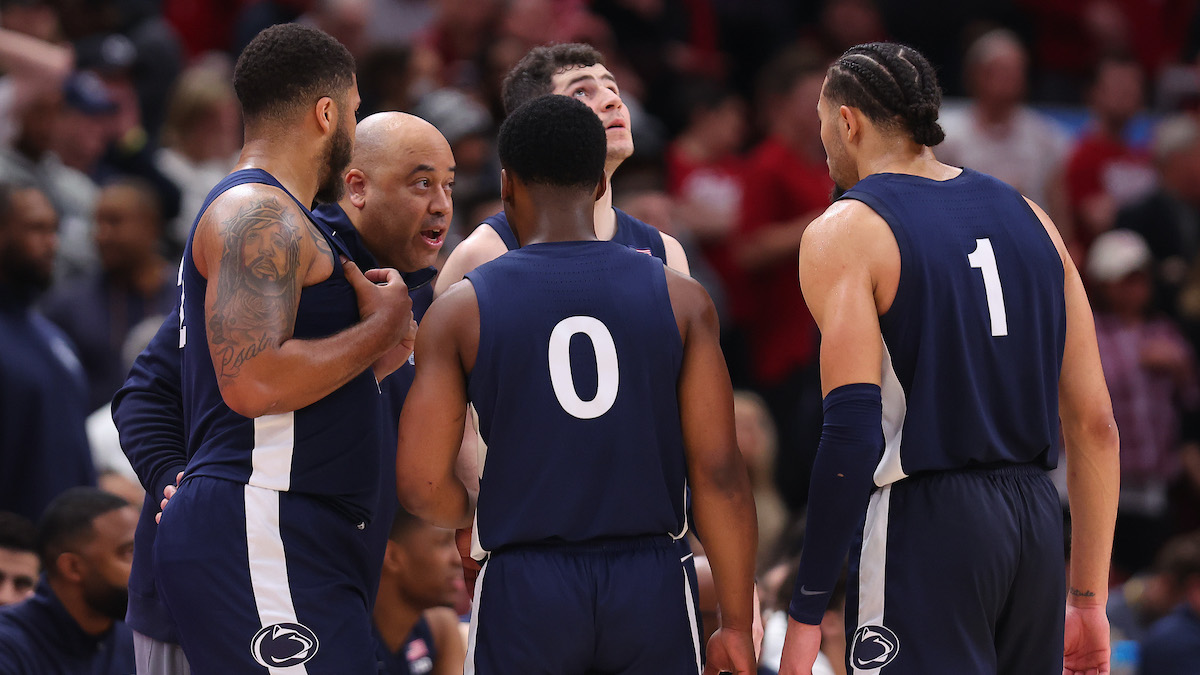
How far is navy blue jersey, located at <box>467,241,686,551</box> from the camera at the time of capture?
12.5ft

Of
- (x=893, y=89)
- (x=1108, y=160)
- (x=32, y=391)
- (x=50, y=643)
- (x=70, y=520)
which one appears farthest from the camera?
(x=1108, y=160)

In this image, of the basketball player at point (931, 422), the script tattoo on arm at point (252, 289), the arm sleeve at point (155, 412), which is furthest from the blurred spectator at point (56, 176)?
the basketball player at point (931, 422)

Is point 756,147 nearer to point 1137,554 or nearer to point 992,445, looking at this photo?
point 1137,554

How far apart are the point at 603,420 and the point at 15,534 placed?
3.74 m

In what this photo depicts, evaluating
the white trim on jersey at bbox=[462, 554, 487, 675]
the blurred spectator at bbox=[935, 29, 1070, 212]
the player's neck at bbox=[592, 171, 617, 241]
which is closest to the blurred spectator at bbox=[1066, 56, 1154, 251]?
the blurred spectator at bbox=[935, 29, 1070, 212]

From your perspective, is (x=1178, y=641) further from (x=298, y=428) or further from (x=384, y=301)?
(x=298, y=428)

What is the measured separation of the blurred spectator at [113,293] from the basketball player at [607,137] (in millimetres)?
4049

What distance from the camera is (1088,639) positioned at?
4316 millimetres

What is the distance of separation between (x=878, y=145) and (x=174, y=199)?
6474 millimetres

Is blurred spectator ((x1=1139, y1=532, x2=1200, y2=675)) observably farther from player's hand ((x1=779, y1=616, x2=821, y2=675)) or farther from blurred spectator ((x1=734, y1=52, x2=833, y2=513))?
player's hand ((x1=779, y1=616, x2=821, y2=675))

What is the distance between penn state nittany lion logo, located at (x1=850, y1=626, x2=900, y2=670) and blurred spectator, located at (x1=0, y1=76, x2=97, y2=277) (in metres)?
6.53

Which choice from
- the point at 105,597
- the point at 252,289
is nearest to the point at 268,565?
the point at 252,289

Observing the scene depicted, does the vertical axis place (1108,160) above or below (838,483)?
below

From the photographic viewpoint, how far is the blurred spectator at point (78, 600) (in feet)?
19.1
